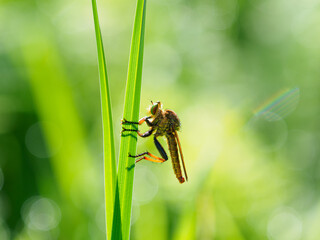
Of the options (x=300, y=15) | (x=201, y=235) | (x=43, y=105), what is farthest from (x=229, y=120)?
(x=300, y=15)

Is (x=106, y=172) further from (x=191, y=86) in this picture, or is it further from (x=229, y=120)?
(x=191, y=86)

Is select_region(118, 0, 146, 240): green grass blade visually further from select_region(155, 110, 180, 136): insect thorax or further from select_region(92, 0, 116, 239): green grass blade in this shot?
select_region(155, 110, 180, 136): insect thorax

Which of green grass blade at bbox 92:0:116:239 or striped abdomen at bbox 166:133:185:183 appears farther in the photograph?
striped abdomen at bbox 166:133:185:183

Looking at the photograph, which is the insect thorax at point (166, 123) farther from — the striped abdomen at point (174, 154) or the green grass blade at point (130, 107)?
the green grass blade at point (130, 107)

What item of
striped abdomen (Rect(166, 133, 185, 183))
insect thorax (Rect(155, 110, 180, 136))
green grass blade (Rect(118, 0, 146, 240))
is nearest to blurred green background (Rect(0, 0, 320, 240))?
striped abdomen (Rect(166, 133, 185, 183))

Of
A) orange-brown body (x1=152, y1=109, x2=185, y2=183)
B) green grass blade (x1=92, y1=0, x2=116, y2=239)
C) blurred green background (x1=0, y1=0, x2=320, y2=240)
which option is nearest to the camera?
green grass blade (x1=92, y1=0, x2=116, y2=239)

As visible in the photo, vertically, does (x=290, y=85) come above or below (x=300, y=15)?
below

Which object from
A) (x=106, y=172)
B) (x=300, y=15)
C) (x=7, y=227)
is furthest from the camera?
(x=300, y=15)
